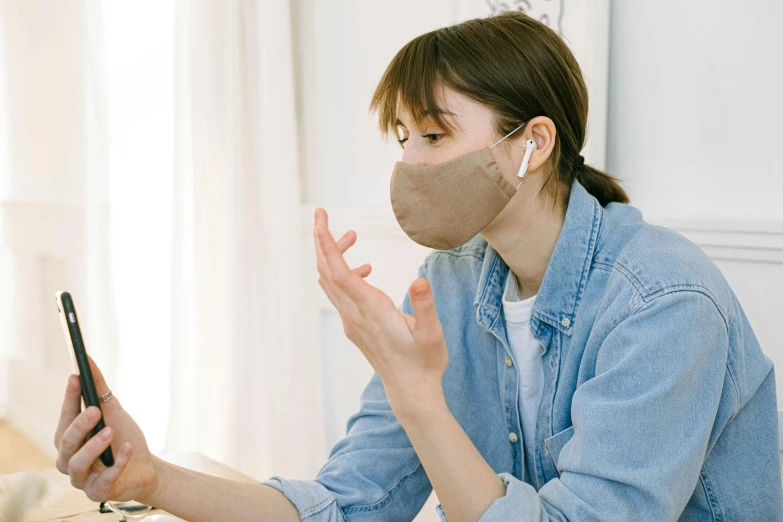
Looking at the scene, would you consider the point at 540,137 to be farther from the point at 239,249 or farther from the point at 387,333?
the point at 239,249

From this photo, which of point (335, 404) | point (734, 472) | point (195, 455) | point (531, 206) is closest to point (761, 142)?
point (531, 206)

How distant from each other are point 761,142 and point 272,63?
4.29 ft

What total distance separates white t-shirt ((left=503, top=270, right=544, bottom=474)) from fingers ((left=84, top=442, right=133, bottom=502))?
0.56 meters

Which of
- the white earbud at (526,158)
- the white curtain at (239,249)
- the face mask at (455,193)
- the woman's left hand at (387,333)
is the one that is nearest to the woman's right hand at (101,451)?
the woman's left hand at (387,333)

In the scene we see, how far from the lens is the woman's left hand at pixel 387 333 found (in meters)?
0.75

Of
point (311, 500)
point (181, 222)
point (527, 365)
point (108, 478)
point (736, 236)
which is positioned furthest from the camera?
point (181, 222)

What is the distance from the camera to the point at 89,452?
31.0 inches

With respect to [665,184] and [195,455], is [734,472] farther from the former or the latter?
[195,455]

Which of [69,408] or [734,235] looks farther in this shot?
[734,235]

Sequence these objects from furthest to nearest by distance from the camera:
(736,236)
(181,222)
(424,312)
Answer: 1. (181,222)
2. (736,236)
3. (424,312)

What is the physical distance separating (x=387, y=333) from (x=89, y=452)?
339 mm

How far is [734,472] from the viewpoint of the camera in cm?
97

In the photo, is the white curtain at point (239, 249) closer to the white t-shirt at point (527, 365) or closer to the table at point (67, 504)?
the table at point (67, 504)

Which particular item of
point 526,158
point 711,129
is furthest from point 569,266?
point 711,129
